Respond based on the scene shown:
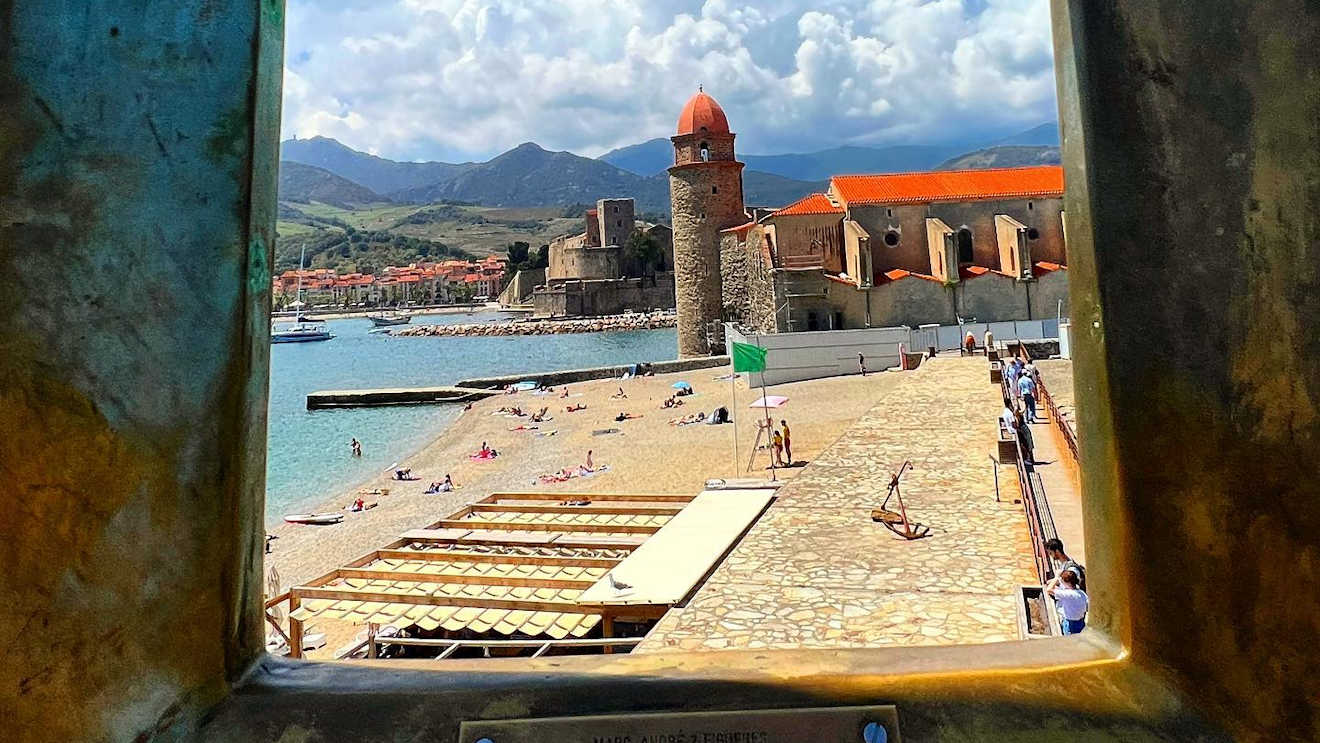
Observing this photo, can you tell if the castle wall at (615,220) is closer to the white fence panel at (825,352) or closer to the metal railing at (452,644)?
the white fence panel at (825,352)

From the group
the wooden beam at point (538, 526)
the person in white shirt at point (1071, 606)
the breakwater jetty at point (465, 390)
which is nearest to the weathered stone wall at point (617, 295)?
the breakwater jetty at point (465, 390)

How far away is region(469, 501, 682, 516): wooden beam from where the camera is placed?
9.58 metres

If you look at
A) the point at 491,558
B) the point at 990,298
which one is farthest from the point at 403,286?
the point at 491,558

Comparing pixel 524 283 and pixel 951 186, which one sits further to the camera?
pixel 524 283

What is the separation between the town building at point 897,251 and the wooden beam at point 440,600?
69.7 ft

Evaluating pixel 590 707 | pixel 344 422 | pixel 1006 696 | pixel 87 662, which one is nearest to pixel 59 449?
pixel 87 662

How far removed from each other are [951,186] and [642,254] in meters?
43.8

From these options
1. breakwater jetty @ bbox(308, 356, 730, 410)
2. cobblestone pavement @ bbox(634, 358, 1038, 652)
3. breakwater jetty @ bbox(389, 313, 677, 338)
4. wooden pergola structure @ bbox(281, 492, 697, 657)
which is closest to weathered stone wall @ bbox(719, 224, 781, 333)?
breakwater jetty @ bbox(308, 356, 730, 410)

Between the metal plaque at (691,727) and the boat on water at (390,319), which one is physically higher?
the boat on water at (390,319)

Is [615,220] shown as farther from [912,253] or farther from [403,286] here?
[403,286]

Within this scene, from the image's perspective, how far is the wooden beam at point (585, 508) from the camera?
9578 mm

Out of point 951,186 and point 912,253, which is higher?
point 951,186

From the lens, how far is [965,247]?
2775 centimetres

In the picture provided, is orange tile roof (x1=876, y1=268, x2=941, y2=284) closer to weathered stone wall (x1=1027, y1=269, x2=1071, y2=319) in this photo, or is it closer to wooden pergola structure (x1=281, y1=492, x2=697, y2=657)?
weathered stone wall (x1=1027, y1=269, x2=1071, y2=319)
